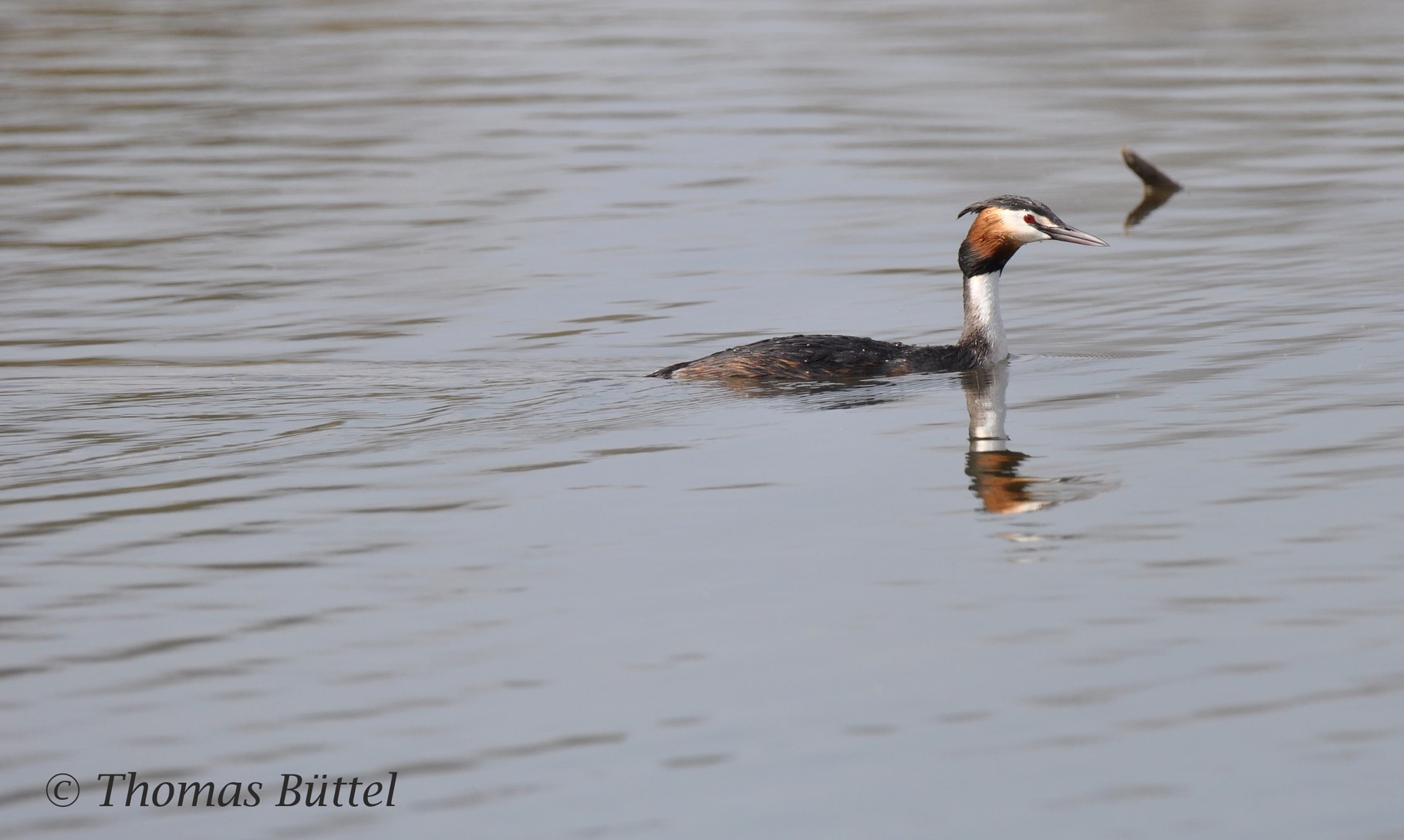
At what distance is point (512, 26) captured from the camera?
104 ft

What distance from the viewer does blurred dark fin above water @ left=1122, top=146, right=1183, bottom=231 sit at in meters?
18.1

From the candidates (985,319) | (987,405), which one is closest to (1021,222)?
(985,319)

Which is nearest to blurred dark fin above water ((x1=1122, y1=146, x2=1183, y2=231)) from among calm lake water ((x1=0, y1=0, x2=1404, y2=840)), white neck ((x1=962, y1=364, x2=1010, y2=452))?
calm lake water ((x1=0, y1=0, x2=1404, y2=840))

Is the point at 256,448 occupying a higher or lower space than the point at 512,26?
lower

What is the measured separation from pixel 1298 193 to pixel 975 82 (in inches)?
321

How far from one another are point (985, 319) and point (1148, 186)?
6684 millimetres

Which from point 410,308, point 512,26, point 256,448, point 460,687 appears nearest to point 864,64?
point 512,26

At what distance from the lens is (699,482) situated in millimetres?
9758

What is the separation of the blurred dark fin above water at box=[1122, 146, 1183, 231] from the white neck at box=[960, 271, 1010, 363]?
16.5ft

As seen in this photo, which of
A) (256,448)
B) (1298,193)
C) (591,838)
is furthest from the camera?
(1298,193)

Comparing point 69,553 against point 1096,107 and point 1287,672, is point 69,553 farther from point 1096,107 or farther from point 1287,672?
point 1096,107

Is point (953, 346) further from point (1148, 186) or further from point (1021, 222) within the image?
point (1148, 186)

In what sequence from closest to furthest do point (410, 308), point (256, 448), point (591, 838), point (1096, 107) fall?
point (591, 838)
point (256, 448)
point (410, 308)
point (1096, 107)

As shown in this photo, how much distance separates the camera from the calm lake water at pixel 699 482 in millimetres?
6348
